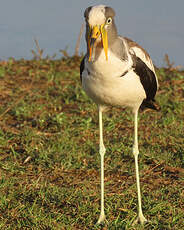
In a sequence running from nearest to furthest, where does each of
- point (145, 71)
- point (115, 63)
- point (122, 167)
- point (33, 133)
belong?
point (115, 63) < point (145, 71) < point (122, 167) < point (33, 133)

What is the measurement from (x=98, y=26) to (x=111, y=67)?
0.43 m

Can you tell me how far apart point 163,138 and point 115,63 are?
3.51 m

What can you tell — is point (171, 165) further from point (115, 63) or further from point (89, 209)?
point (115, 63)

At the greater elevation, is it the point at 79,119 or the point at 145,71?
the point at 145,71

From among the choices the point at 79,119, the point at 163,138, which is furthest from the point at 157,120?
the point at 79,119

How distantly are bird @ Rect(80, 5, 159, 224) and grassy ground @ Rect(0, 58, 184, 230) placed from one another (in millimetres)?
406

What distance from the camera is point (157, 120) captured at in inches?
317

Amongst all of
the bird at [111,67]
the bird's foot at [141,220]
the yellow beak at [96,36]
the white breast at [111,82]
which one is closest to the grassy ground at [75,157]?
the bird's foot at [141,220]

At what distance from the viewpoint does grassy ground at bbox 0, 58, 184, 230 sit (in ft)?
16.0

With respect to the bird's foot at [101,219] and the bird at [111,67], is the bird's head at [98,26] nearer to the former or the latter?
the bird at [111,67]

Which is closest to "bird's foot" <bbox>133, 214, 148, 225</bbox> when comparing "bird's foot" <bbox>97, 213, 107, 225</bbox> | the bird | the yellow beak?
the bird

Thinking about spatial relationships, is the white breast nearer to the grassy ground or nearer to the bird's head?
the bird's head

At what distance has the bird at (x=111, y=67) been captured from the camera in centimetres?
390

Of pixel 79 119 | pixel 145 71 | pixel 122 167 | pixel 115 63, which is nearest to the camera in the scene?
pixel 115 63
